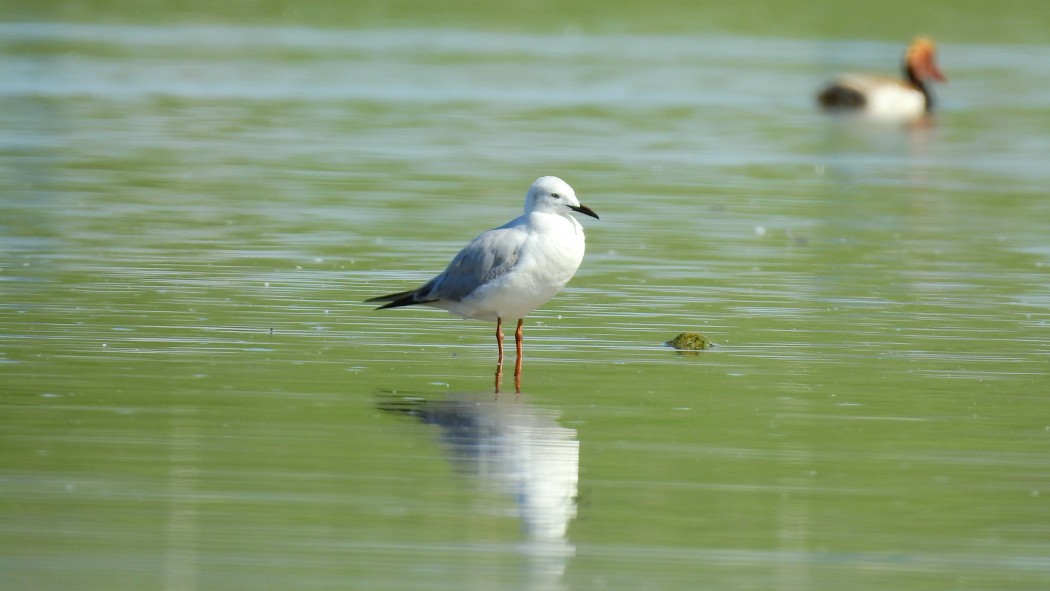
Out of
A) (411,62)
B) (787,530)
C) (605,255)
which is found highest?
(411,62)

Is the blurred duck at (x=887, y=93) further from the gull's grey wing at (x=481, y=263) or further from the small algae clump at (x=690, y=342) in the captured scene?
the gull's grey wing at (x=481, y=263)

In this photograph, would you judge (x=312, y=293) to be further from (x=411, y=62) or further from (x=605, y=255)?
(x=411, y=62)

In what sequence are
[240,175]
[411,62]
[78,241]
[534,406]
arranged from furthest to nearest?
[411,62] < [240,175] < [78,241] < [534,406]

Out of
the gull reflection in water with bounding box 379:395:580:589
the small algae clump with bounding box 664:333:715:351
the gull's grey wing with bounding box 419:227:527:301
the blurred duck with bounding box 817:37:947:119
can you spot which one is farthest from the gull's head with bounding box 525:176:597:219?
the blurred duck with bounding box 817:37:947:119

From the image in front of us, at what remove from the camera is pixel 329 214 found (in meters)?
18.6

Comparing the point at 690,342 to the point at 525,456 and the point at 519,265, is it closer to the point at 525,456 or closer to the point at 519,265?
the point at 519,265

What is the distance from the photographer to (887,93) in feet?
117

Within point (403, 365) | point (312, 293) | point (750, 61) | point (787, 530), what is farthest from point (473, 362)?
point (750, 61)

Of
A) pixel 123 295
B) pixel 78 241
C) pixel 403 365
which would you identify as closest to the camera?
pixel 403 365

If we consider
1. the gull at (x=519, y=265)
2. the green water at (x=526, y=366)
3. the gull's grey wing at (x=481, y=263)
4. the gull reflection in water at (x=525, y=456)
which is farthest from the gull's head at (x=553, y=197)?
the gull reflection in water at (x=525, y=456)

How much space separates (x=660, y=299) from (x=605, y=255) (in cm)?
249

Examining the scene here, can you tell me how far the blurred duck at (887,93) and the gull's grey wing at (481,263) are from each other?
24.4 metres

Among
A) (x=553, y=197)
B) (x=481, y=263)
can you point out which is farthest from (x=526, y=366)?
(x=553, y=197)

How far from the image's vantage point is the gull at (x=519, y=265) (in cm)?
1074
